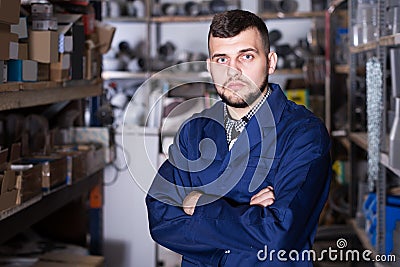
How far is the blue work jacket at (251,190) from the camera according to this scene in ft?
4.75

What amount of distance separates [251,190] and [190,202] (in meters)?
0.15

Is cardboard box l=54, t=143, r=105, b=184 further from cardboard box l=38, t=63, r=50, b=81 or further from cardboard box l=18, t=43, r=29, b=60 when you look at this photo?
cardboard box l=18, t=43, r=29, b=60

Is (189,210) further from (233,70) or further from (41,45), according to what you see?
(41,45)

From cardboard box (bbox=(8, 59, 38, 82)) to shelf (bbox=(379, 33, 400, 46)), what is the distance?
47.2 inches

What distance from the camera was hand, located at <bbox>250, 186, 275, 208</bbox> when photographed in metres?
1.48

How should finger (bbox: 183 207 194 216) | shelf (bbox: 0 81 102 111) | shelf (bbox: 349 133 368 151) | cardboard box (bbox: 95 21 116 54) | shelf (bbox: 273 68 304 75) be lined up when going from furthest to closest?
1. shelf (bbox: 273 68 304 75)
2. shelf (bbox: 349 133 368 151)
3. cardboard box (bbox: 95 21 116 54)
4. shelf (bbox: 0 81 102 111)
5. finger (bbox: 183 207 194 216)

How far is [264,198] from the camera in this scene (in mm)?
1482

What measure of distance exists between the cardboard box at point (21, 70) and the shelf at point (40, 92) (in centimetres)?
2

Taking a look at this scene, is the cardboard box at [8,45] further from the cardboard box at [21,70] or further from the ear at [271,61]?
the ear at [271,61]

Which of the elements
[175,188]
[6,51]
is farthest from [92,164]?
[175,188]

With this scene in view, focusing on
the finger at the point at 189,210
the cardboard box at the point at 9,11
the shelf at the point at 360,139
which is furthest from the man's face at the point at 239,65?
the shelf at the point at 360,139

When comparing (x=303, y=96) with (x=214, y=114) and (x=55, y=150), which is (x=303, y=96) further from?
(x=214, y=114)

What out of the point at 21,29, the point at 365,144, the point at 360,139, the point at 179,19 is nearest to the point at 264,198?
the point at 21,29

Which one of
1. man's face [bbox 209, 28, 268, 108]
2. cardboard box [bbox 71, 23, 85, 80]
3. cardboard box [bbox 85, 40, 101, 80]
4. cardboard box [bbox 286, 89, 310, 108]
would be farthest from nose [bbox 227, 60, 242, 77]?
cardboard box [bbox 286, 89, 310, 108]
